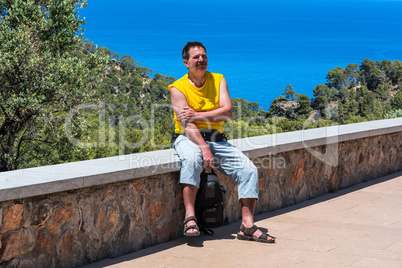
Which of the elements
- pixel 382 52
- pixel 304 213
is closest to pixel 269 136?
pixel 304 213

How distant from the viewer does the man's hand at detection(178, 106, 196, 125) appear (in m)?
3.79

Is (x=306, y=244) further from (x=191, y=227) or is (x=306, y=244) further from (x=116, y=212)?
(x=116, y=212)

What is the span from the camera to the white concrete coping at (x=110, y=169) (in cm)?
288

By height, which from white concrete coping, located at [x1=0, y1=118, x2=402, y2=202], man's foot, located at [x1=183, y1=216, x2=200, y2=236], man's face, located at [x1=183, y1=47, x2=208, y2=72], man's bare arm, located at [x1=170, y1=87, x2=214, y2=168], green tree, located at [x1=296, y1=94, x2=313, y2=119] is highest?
green tree, located at [x1=296, y1=94, x2=313, y2=119]

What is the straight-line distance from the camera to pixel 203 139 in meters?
3.82

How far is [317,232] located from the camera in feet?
12.8

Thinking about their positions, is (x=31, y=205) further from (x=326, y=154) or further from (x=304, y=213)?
(x=326, y=154)

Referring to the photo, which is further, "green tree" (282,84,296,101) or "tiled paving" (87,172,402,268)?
"green tree" (282,84,296,101)

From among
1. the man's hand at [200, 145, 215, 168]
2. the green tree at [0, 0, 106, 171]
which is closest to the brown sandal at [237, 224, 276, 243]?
the man's hand at [200, 145, 215, 168]

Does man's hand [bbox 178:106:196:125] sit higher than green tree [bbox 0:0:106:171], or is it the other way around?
green tree [bbox 0:0:106:171]

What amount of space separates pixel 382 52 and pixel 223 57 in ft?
141

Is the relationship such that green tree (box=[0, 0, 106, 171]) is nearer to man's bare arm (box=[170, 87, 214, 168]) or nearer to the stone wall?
the stone wall

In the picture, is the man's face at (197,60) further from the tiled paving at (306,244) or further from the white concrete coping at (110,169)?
the tiled paving at (306,244)

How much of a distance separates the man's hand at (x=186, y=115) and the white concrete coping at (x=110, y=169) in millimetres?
276
